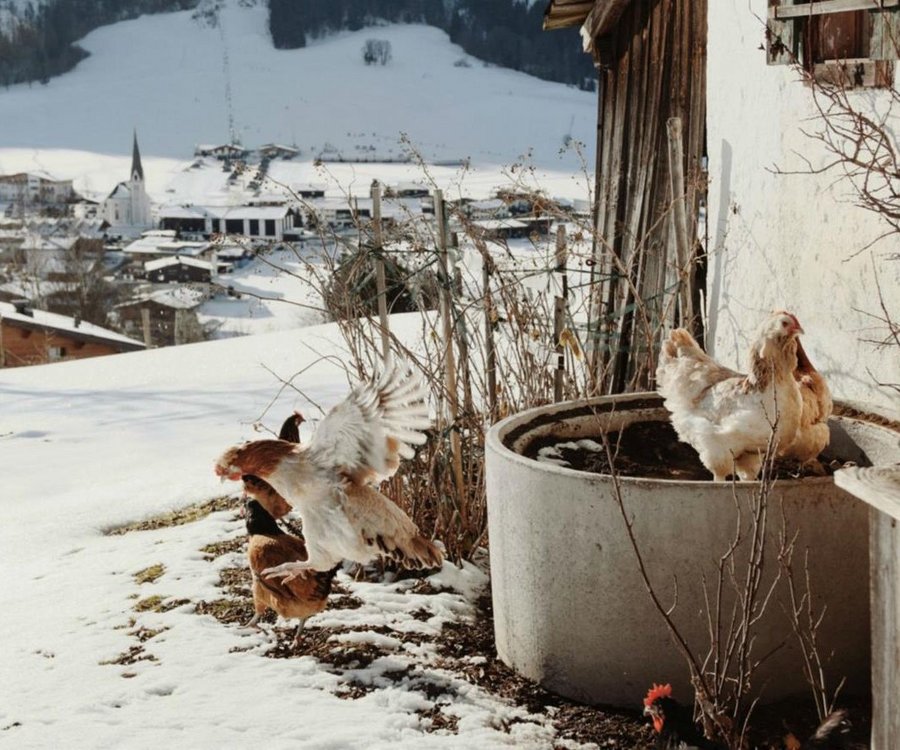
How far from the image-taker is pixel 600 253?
6.80 m

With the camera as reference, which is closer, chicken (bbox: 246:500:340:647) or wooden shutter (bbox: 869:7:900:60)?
wooden shutter (bbox: 869:7:900:60)

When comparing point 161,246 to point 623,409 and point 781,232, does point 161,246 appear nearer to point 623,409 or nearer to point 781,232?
point 623,409

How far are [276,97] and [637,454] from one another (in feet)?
353

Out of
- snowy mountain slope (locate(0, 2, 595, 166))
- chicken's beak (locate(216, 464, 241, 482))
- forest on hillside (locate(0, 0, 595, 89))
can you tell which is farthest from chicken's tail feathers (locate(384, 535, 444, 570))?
forest on hillside (locate(0, 0, 595, 89))

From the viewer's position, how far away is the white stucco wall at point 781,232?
4176 millimetres

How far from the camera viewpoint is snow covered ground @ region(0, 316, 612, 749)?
3.66 m

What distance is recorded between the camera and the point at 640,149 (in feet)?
23.2

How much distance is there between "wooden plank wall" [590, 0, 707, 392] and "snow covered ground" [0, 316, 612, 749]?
2.16m

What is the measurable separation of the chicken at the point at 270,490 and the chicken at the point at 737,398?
5.98 feet

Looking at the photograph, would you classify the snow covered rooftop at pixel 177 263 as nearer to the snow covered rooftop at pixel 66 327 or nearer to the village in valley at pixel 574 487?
the snow covered rooftop at pixel 66 327

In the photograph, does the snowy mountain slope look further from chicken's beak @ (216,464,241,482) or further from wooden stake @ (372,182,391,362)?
chicken's beak @ (216,464,241,482)

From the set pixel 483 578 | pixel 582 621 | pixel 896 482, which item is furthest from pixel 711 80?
pixel 896 482

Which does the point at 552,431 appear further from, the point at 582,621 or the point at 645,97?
the point at 645,97

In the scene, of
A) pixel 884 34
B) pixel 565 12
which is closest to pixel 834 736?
pixel 884 34
